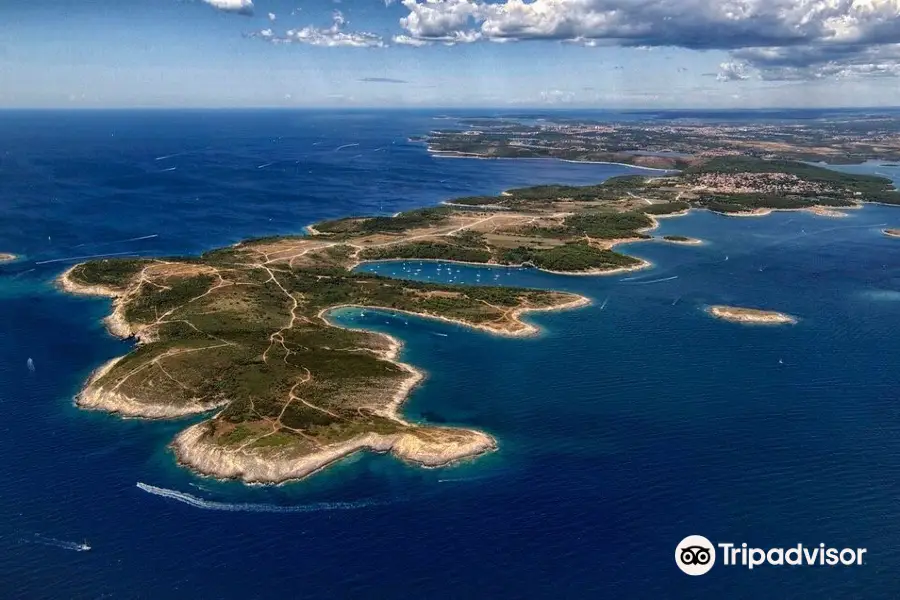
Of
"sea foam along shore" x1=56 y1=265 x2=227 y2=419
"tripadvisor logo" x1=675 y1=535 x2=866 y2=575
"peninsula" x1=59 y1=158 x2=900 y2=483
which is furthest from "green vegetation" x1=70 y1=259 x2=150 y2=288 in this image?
"tripadvisor logo" x1=675 y1=535 x2=866 y2=575

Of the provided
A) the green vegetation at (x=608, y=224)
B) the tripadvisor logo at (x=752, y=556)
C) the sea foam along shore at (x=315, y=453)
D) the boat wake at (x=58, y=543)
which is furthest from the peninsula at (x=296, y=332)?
the tripadvisor logo at (x=752, y=556)

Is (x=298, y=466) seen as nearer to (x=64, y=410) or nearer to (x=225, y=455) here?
(x=225, y=455)

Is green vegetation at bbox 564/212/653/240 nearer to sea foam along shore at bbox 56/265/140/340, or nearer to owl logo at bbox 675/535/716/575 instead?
sea foam along shore at bbox 56/265/140/340

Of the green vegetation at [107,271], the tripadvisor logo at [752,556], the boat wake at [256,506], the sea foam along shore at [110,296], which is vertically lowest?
the tripadvisor logo at [752,556]

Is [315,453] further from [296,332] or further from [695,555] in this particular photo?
[695,555]

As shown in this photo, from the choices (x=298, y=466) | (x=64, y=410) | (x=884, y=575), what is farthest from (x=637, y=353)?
(x=64, y=410)

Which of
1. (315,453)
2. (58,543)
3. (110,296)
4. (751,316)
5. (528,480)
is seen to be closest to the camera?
(58,543)

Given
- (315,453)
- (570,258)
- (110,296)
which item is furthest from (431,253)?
(315,453)

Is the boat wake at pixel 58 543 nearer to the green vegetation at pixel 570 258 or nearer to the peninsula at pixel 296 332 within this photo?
the peninsula at pixel 296 332
